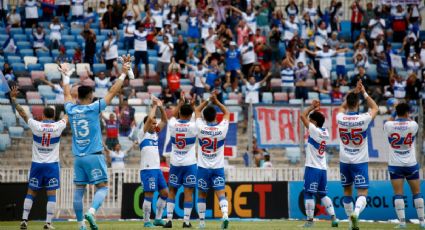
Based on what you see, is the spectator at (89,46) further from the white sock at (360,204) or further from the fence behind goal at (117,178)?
the white sock at (360,204)

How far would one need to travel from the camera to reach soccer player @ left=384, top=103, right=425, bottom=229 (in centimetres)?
2342

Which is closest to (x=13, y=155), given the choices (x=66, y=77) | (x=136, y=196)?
(x=136, y=196)

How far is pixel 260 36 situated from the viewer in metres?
41.5

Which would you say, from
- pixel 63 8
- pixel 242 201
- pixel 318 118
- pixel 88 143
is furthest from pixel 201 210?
pixel 63 8

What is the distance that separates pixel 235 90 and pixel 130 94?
4137mm

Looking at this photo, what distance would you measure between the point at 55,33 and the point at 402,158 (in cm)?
2012

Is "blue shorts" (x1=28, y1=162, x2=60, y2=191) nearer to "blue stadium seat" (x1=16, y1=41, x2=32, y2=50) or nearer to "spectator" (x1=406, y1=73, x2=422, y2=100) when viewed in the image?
"blue stadium seat" (x1=16, y1=41, x2=32, y2=50)

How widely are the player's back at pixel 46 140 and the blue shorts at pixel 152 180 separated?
2181mm

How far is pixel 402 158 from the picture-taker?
23.5 m

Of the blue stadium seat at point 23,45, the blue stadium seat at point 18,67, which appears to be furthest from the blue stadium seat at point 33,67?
the blue stadium seat at point 23,45

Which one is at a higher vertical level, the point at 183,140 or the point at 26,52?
A: the point at 183,140

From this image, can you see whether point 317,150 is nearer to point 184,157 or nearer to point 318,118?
point 318,118

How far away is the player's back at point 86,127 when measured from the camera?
19750 millimetres

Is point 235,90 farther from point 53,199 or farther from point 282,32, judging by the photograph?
point 53,199
